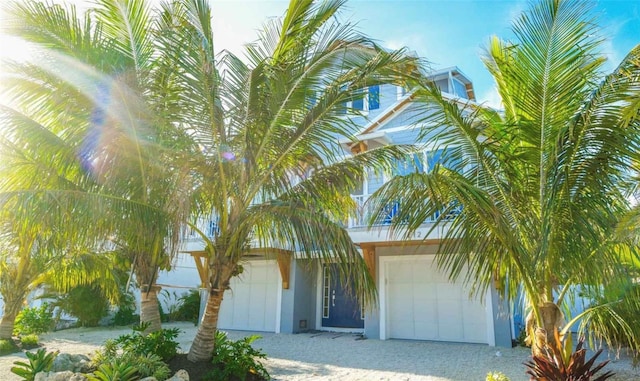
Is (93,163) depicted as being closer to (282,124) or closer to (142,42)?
(142,42)

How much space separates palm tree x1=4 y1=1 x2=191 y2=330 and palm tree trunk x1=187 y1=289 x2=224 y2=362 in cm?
94

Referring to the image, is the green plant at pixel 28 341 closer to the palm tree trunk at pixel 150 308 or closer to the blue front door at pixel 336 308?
the palm tree trunk at pixel 150 308

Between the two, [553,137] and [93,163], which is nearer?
[553,137]

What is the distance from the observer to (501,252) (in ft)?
16.5

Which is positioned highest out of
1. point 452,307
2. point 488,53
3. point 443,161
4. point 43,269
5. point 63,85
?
point 488,53

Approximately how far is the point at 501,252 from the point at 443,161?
4.39 feet

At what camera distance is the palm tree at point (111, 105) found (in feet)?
17.6

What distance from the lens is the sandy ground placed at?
6617 mm

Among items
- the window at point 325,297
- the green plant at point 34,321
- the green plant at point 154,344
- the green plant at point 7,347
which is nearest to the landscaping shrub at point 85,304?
the green plant at point 34,321

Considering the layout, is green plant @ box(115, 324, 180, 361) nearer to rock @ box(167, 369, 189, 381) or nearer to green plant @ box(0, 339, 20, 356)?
rock @ box(167, 369, 189, 381)

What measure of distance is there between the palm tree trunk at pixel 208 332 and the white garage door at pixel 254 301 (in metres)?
6.46

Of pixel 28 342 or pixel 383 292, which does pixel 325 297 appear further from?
pixel 28 342

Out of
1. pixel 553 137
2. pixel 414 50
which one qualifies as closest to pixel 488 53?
pixel 414 50

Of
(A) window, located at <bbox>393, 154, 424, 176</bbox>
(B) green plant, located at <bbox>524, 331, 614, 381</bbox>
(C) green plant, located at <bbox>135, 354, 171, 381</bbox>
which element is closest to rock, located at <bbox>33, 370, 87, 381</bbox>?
(C) green plant, located at <bbox>135, 354, 171, 381</bbox>
